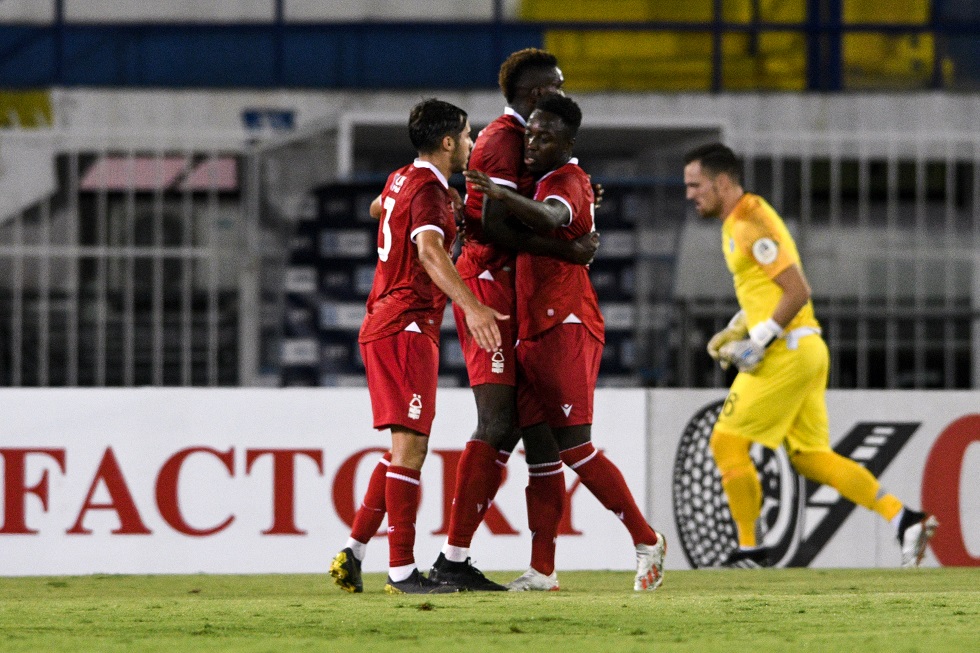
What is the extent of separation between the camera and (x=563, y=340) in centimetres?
664

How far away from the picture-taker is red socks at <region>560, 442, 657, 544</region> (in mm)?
6625

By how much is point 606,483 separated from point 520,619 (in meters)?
1.24

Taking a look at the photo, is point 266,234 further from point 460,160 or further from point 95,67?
point 460,160

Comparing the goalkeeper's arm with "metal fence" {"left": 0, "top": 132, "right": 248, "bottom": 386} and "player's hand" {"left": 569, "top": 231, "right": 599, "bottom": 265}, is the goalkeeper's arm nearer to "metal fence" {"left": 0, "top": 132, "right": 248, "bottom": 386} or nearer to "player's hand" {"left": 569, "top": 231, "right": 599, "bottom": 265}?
"player's hand" {"left": 569, "top": 231, "right": 599, "bottom": 265}

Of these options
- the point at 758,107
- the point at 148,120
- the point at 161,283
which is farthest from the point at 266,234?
the point at 758,107

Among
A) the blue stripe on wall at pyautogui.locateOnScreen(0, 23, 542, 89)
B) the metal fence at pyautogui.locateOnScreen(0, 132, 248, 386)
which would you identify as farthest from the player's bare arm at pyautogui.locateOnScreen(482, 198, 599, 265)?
the blue stripe on wall at pyautogui.locateOnScreen(0, 23, 542, 89)

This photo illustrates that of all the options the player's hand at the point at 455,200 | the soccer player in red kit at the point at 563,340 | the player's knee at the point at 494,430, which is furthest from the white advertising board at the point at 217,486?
the player's hand at the point at 455,200

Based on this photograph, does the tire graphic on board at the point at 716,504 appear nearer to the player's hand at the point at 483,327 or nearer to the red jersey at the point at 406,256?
the red jersey at the point at 406,256

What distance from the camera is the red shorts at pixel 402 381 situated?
6555 millimetres

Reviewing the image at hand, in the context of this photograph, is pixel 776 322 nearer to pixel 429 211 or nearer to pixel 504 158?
pixel 504 158

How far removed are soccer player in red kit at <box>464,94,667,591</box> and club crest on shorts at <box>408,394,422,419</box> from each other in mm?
402

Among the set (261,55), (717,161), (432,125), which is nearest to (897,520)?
(717,161)

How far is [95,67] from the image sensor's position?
1464 centimetres

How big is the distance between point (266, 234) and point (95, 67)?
12.5ft
